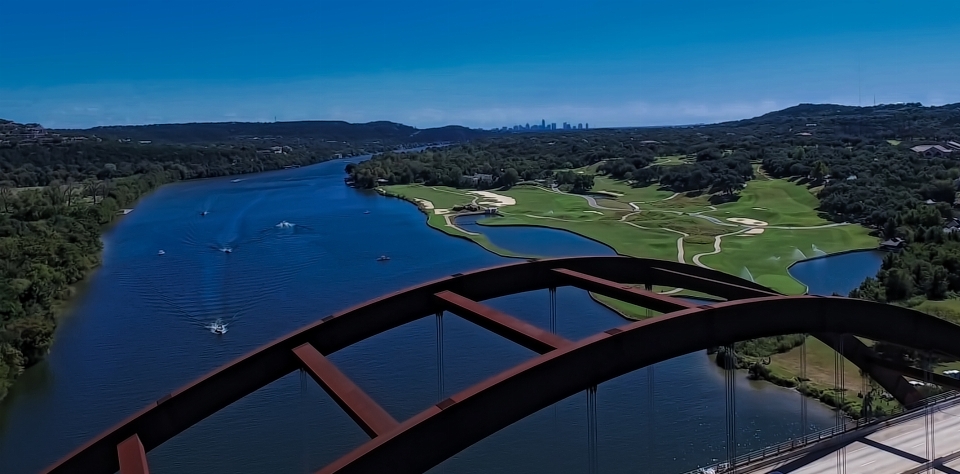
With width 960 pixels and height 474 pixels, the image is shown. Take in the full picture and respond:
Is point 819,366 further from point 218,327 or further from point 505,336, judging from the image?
point 218,327

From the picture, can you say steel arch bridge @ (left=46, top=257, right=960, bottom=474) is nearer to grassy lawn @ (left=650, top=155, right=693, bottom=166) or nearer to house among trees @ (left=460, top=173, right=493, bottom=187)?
house among trees @ (left=460, top=173, right=493, bottom=187)

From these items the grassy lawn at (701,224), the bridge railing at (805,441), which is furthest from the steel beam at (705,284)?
the grassy lawn at (701,224)

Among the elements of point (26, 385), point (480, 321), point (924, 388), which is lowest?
point (26, 385)

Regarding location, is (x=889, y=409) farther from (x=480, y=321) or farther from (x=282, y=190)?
(x=282, y=190)

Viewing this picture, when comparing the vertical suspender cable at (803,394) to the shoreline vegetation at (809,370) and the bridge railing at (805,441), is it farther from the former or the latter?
the bridge railing at (805,441)

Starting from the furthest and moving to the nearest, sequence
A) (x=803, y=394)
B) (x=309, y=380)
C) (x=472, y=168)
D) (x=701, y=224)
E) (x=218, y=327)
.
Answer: (x=472, y=168) < (x=701, y=224) < (x=218, y=327) < (x=309, y=380) < (x=803, y=394)

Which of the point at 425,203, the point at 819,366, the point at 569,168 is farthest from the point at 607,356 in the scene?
the point at 569,168

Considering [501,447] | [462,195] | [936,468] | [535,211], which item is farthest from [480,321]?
[462,195]

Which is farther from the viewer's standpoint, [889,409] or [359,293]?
[359,293]

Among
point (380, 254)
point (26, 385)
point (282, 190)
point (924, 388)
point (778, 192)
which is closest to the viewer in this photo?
point (924, 388)
